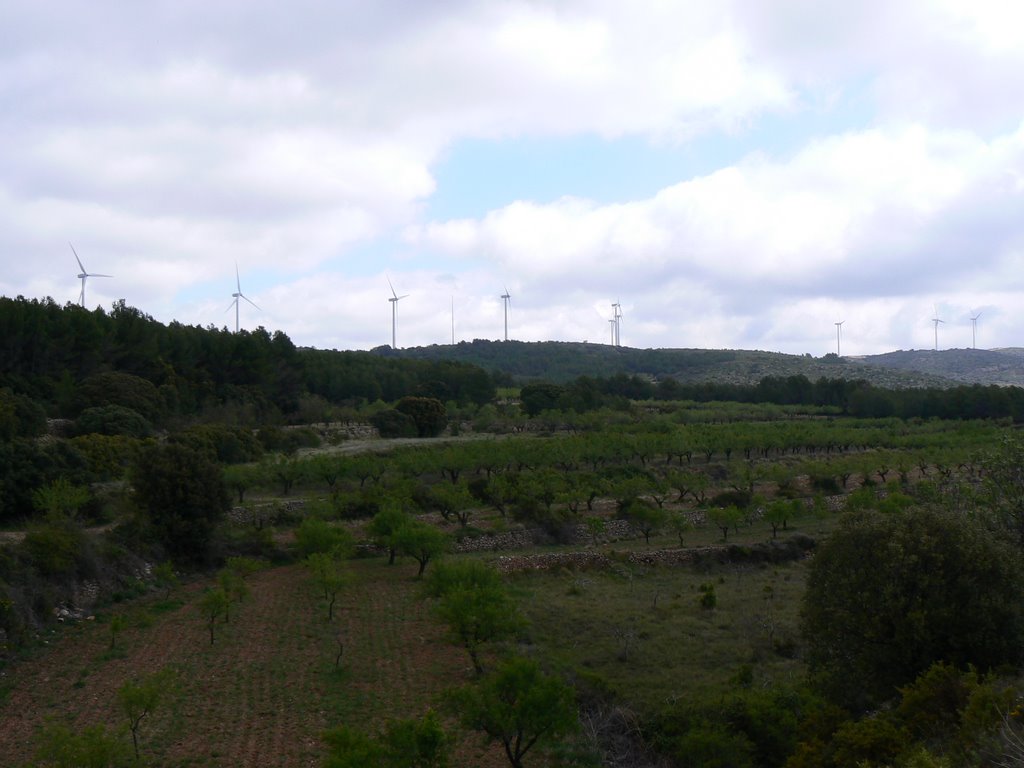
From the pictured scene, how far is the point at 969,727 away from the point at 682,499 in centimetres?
3981

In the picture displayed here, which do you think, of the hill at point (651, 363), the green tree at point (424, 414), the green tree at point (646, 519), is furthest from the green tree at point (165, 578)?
the hill at point (651, 363)

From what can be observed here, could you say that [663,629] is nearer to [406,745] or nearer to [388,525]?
[406,745]

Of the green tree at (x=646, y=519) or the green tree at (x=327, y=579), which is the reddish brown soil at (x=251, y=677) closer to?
the green tree at (x=327, y=579)

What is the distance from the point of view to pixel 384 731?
56.5 feet

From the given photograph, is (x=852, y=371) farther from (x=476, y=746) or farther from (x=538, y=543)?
(x=476, y=746)

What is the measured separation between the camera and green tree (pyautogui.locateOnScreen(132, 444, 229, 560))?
33250 millimetres

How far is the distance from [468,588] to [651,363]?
505 feet

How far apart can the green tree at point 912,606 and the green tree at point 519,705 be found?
507cm

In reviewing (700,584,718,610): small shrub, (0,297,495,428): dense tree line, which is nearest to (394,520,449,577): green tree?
(700,584,718,610): small shrub

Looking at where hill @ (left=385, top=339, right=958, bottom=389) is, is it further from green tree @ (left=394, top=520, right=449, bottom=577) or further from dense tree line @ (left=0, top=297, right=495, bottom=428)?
green tree @ (left=394, top=520, right=449, bottom=577)

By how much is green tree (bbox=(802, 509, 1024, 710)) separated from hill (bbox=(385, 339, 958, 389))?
133362mm

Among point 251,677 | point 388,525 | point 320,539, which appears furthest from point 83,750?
point 388,525

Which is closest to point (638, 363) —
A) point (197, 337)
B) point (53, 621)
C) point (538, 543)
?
point (197, 337)

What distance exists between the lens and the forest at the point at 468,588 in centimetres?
1496
